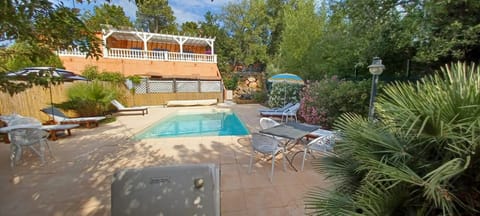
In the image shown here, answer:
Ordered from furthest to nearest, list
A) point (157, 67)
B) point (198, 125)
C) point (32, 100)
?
point (157, 67) → point (198, 125) → point (32, 100)

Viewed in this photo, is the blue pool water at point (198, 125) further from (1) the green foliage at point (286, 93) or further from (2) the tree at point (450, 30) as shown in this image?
(2) the tree at point (450, 30)

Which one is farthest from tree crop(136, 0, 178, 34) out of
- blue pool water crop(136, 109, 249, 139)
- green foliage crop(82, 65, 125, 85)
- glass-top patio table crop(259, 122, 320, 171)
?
glass-top patio table crop(259, 122, 320, 171)

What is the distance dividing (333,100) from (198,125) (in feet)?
18.5

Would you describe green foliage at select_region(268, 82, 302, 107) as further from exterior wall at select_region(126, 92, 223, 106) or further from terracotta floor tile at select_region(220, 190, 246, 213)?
terracotta floor tile at select_region(220, 190, 246, 213)

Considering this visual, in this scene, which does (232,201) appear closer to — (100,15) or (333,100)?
(100,15)

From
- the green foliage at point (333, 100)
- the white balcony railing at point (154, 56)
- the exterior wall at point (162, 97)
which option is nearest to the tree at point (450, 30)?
the green foliage at point (333, 100)

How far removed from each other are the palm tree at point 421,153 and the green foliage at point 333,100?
4.43 m

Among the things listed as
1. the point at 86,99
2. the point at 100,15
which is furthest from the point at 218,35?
the point at 100,15

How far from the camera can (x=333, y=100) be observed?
21.5 feet

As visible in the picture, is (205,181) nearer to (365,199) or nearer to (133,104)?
(365,199)

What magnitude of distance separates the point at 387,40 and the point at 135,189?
260 inches

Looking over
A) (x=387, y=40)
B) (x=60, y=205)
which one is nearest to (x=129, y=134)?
(x=60, y=205)

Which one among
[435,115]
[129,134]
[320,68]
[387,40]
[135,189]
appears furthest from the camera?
[320,68]

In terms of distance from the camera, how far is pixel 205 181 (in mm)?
2225
